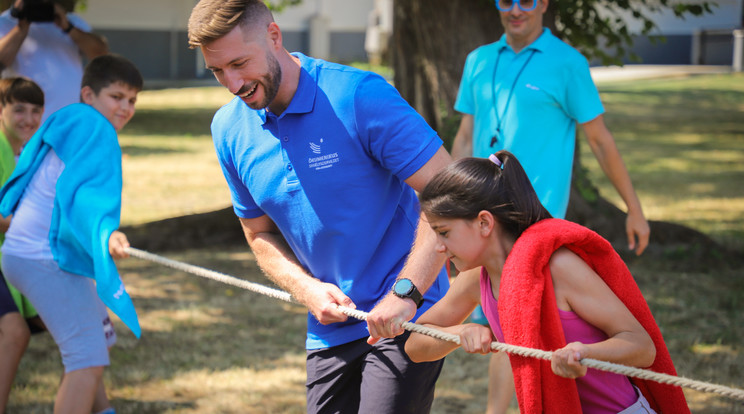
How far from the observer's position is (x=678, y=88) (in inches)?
1099

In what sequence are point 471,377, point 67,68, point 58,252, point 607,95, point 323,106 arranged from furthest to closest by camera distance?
point 607,95 < point 67,68 < point 471,377 < point 58,252 < point 323,106

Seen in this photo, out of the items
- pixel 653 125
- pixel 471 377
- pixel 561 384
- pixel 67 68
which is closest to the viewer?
pixel 561 384

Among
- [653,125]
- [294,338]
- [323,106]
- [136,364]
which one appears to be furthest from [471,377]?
[653,125]

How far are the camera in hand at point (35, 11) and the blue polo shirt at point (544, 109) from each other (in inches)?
135

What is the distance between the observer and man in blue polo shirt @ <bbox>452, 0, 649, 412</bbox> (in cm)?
412

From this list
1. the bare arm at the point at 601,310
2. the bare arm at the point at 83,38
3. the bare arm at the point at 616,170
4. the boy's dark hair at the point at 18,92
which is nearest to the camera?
the bare arm at the point at 601,310

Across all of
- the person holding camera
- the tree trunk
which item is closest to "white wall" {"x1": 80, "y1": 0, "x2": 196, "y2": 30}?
the tree trunk

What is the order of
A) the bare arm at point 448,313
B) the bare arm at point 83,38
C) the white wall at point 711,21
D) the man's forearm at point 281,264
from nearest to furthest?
the bare arm at point 448,313 < the man's forearm at point 281,264 < the bare arm at point 83,38 < the white wall at point 711,21

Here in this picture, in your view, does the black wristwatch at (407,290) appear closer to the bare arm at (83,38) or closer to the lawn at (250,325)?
the lawn at (250,325)

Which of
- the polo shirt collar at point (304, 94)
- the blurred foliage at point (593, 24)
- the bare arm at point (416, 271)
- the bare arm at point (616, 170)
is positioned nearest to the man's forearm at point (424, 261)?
the bare arm at point (416, 271)

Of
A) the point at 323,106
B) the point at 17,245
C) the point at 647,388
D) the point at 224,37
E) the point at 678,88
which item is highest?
the point at 224,37

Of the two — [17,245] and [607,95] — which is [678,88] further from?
[17,245]

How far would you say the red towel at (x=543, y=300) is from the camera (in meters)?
2.18

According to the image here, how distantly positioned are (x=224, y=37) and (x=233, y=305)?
4.11 m
